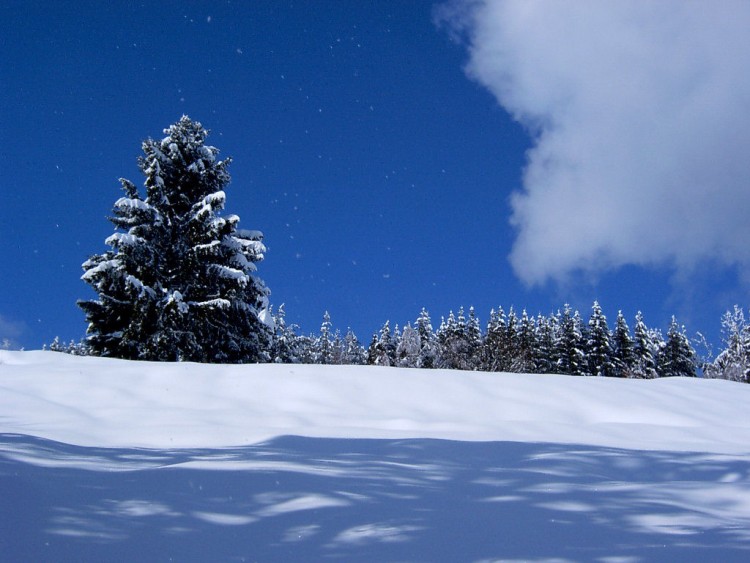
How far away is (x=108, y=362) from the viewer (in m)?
8.53

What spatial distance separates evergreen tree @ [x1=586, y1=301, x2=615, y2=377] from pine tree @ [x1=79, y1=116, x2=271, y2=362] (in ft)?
112

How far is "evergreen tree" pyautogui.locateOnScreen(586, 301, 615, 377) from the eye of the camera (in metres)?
44.1

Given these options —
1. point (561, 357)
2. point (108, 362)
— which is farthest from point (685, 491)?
point (561, 357)

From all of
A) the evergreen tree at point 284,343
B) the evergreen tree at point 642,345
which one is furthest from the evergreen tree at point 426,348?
the evergreen tree at point 642,345

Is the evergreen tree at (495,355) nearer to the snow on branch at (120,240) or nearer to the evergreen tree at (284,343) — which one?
the evergreen tree at (284,343)

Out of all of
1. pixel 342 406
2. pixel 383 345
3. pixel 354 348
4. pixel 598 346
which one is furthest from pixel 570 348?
pixel 342 406

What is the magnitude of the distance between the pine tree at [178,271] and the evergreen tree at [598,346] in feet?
112

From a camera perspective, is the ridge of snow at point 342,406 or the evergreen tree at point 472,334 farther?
the evergreen tree at point 472,334

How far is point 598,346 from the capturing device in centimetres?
4444

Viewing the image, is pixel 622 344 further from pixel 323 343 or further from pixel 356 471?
pixel 356 471

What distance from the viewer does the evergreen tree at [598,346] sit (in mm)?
44125

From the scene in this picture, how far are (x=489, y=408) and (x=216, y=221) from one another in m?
12.7

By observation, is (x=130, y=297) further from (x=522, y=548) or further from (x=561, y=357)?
(x=561, y=357)

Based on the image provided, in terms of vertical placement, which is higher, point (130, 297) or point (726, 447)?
point (130, 297)
